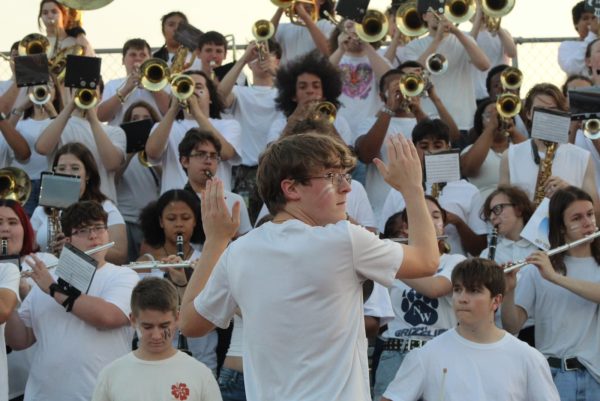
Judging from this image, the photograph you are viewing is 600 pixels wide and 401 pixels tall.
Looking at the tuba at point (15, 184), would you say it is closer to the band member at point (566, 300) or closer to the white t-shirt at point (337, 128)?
the white t-shirt at point (337, 128)

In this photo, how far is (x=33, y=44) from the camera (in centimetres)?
1239

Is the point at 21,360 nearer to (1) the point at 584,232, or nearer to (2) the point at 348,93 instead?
(1) the point at 584,232

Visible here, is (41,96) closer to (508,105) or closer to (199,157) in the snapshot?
(199,157)

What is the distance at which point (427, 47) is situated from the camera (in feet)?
41.1

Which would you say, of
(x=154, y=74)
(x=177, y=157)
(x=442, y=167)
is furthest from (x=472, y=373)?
(x=154, y=74)

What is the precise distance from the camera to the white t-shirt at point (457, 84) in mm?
12141

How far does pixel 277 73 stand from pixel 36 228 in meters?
2.67

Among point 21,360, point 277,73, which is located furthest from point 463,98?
point 21,360

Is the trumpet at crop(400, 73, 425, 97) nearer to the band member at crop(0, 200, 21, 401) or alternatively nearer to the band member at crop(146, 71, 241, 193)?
the band member at crop(146, 71, 241, 193)

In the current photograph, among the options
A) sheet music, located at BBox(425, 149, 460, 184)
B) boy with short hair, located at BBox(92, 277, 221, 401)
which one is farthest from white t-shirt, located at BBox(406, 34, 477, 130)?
boy with short hair, located at BBox(92, 277, 221, 401)

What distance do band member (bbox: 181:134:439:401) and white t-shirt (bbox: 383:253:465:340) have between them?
3.56 m

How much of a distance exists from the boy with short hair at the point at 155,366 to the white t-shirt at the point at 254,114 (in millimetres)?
4223

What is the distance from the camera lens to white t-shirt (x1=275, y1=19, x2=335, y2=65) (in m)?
12.9

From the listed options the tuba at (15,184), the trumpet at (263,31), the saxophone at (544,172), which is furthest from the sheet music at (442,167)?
the tuba at (15,184)
